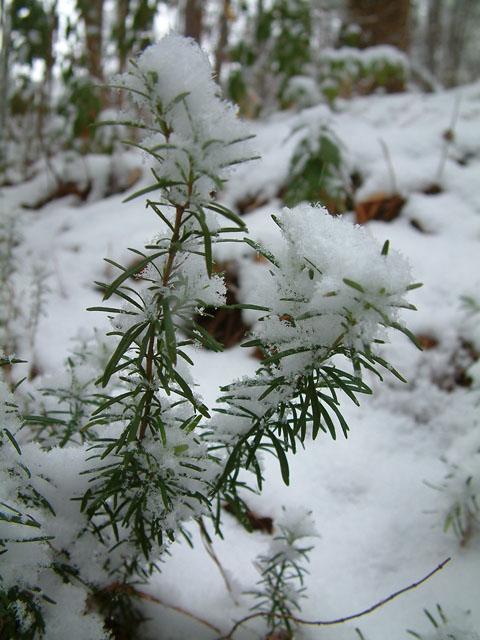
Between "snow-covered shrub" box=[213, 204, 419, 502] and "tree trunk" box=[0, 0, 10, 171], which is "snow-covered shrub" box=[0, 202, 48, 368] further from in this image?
"tree trunk" box=[0, 0, 10, 171]

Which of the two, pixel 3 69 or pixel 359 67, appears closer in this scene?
pixel 3 69

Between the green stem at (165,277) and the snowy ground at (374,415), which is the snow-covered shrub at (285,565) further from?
the green stem at (165,277)

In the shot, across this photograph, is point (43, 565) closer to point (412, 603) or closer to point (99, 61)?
point (412, 603)

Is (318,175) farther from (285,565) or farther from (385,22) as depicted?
(385,22)

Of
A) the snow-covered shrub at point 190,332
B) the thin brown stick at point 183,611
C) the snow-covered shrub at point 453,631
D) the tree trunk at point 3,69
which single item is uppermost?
the tree trunk at point 3,69

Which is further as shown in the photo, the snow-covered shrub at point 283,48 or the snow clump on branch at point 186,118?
the snow-covered shrub at point 283,48

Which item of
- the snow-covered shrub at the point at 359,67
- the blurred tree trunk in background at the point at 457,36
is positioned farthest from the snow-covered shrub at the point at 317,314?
the blurred tree trunk in background at the point at 457,36

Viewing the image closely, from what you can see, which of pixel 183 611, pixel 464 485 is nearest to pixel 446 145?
pixel 464 485
